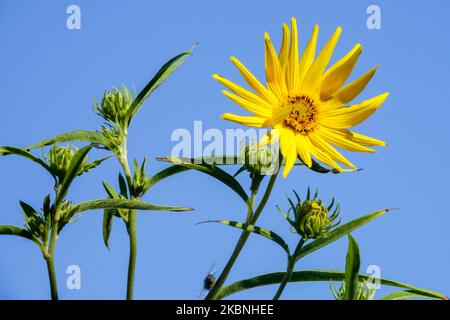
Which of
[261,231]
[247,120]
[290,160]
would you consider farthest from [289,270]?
[247,120]

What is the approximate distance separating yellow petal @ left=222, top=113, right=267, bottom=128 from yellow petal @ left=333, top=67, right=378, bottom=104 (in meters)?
0.18

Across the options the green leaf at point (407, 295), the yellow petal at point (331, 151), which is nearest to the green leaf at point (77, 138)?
the yellow petal at point (331, 151)

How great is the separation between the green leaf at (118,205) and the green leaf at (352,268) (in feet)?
0.98

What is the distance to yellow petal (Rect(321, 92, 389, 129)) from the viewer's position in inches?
58.2

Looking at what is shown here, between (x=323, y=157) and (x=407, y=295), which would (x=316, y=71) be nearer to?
(x=323, y=157)

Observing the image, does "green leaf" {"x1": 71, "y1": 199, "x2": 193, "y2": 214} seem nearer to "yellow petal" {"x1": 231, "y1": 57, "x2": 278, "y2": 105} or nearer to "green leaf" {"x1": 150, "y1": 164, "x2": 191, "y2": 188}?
"green leaf" {"x1": 150, "y1": 164, "x2": 191, "y2": 188}

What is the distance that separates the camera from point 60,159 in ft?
5.06

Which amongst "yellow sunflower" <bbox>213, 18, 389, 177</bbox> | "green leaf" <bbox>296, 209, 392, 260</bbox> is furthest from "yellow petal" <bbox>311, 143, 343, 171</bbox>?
"green leaf" <bbox>296, 209, 392, 260</bbox>

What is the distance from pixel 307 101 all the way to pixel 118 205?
0.49 metres

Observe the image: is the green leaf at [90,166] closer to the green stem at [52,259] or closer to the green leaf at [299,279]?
the green stem at [52,259]

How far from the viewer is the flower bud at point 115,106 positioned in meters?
1.70

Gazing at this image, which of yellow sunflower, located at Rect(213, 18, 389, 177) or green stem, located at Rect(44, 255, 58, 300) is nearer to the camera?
green stem, located at Rect(44, 255, 58, 300)

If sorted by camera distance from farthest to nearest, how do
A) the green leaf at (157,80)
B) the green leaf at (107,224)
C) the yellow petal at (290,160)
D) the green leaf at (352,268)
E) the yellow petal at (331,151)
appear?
the green leaf at (107,224) < the green leaf at (157,80) < the yellow petal at (331,151) < the yellow petal at (290,160) < the green leaf at (352,268)
